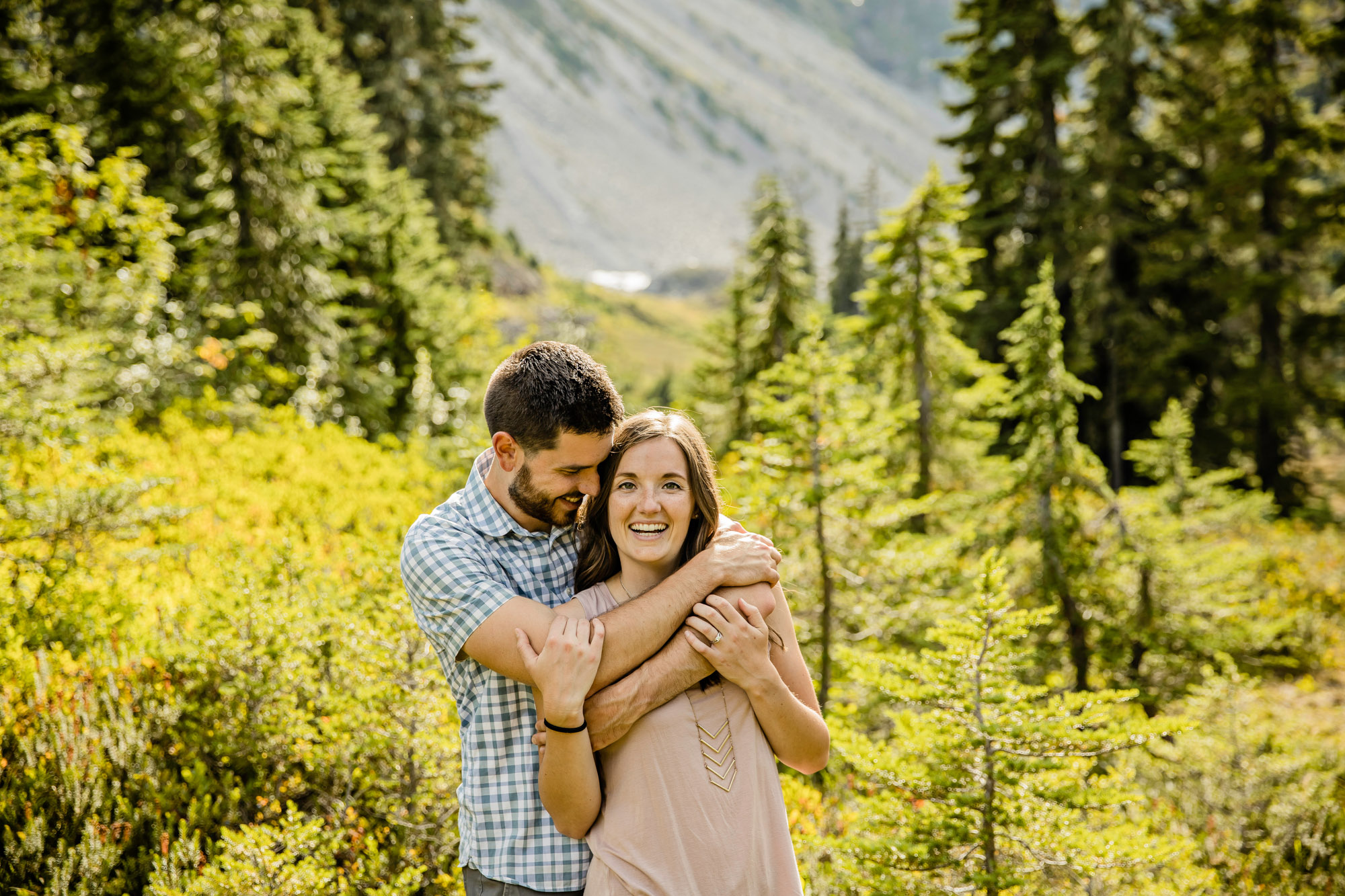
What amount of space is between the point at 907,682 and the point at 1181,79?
2299cm

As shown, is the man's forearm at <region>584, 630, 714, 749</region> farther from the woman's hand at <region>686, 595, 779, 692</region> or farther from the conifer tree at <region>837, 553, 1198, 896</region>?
the conifer tree at <region>837, 553, 1198, 896</region>

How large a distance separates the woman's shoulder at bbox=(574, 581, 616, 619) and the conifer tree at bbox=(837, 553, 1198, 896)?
1973 millimetres

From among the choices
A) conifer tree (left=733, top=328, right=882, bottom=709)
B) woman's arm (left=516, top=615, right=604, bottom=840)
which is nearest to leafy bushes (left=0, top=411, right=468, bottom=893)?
woman's arm (left=516, top=615, right=604, bottom=840)

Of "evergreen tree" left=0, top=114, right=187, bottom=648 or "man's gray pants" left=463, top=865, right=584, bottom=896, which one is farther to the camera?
"evergreen tree" left=0, top=114, right=187, bottom=648

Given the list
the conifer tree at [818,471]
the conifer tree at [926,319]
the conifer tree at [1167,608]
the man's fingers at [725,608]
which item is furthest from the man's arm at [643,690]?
Answer: the conifer tree at [926,319]

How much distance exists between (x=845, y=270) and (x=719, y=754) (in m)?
52.1

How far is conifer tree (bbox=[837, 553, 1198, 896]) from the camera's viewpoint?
371 centimetres

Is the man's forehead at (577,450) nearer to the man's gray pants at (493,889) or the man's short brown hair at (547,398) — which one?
the man's short brown hair at (547,398)

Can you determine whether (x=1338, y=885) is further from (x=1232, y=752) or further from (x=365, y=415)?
(x=365, y=415)

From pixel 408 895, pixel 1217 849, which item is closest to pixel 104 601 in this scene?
pixel 408 895

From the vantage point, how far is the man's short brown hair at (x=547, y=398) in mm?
2506

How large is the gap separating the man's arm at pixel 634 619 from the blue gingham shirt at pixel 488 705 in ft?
0.21

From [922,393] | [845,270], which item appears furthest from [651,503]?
[845,270]

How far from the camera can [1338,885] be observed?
226 inches
